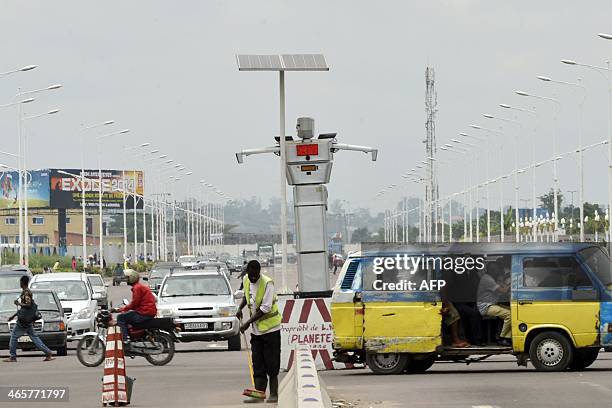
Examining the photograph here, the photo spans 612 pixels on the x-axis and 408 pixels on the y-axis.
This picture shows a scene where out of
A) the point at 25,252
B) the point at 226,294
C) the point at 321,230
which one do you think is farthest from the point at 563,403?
the point at 25,252

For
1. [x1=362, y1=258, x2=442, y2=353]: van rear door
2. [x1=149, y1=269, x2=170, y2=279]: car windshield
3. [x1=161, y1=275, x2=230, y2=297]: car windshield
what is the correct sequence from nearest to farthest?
[x1=362, y1=258, x2=442, y2=353]: van rear door
[x1=161, y1=275, x2=230, y2=297]: car windshield
[x1=149, y1=269, x2=170, y2=279]: car windshield

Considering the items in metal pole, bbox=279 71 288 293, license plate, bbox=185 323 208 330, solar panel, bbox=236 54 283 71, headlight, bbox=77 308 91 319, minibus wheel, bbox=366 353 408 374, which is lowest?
minibus wheel, bbox=366 353 408 374

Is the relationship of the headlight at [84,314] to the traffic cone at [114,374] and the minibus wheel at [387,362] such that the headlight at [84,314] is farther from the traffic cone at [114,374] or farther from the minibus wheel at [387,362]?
the traffic cone at [114,374]

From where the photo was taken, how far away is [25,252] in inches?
3073

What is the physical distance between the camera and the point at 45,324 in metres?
34.3

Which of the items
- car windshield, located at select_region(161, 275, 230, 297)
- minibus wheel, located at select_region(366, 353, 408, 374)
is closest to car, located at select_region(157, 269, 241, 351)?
car windshield, located at select_region(161, 275, 230, 297)

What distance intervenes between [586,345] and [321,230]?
27.9ft

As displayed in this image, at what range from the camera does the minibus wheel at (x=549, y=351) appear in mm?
24531

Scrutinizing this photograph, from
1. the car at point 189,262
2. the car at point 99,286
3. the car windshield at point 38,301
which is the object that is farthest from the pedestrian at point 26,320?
the car at point 99,286

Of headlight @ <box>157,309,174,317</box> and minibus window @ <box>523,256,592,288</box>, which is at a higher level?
minibus window @ <box>523,256,592,288</box>

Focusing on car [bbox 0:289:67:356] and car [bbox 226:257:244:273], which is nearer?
car [bbox 0:289:67:356]

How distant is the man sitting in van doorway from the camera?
24891 mm
